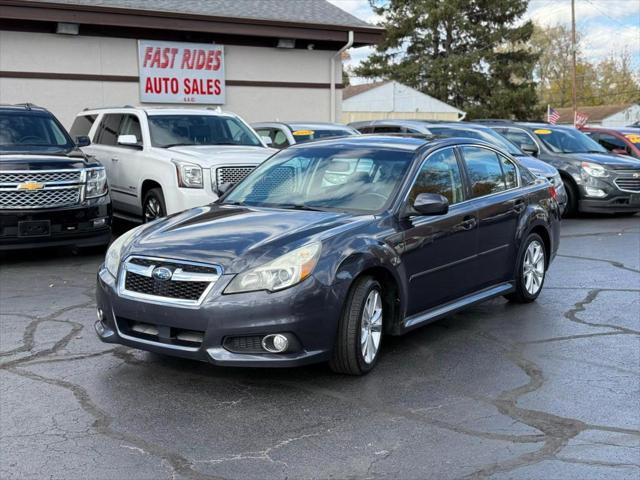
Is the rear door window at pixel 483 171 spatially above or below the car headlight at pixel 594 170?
above

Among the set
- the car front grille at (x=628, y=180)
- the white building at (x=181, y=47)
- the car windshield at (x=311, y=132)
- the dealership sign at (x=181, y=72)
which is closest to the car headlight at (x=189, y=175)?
the car windshield at (x=311, y=132)

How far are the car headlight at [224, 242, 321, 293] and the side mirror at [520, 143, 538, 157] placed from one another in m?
11.3

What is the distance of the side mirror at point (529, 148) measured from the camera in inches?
610

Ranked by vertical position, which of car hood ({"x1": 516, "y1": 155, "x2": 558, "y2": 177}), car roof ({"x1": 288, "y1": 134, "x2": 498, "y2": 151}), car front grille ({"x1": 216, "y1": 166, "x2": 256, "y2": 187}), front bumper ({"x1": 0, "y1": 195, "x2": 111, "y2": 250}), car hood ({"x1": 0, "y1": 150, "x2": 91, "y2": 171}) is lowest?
front bumper ({"x1": 0, "y1": 195, "x2": 111, "y2": 250})

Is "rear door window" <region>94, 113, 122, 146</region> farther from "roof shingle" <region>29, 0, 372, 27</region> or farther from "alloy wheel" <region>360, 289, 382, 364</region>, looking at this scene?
"alloy wheel" <region>360, 289, 382, 364</region>

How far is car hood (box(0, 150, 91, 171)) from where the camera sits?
30.5ft

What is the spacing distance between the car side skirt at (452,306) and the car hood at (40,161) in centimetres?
547

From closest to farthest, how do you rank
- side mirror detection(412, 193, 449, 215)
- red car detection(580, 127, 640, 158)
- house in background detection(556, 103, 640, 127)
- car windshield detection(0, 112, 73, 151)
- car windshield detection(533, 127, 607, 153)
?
side mirror detection(412, 193, 449, 215) → car windshield detection(0, 112, 73, 151) → car windshield detection(533, 127, 607, 153) → red car detection(580, 127, 640, 158) → house in background detection(556, 103, 640, 127)

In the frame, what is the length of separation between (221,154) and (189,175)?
591 millimetres

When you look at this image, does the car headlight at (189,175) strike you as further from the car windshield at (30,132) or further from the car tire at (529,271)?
the car tire at (529,271)

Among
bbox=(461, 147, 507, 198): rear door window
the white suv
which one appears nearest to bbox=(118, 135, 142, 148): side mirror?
the white suv

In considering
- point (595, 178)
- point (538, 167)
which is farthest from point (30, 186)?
point (595, 178)

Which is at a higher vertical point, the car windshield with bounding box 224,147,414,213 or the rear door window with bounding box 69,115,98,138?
the rear door window with bounding box 69,115,98,138

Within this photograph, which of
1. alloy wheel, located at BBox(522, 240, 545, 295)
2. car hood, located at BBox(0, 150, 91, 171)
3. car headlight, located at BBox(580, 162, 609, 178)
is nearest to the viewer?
alloy wheel, located at BBox(522, 240, 545, 295)
